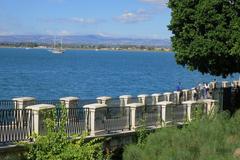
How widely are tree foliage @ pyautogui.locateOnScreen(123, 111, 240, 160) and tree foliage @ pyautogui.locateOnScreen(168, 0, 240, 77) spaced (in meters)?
6.01

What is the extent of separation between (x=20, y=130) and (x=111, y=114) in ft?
17.2

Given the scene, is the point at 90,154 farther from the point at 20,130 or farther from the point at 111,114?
the point at 111,114

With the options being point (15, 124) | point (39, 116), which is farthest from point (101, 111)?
point (15, 124)

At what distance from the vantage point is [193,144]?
20344mm

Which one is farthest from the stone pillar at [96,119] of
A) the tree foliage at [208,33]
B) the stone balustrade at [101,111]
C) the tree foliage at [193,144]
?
the tree foliage at [208,33]

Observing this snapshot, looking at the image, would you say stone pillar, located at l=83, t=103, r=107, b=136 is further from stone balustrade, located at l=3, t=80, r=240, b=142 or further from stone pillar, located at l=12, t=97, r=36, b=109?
stone pillar, located at l=12, t=97, r=36, b=109

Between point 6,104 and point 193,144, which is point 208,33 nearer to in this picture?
point 193,144

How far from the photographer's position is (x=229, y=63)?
101 feet

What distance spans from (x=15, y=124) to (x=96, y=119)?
150 inches

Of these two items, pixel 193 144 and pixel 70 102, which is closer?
pixel 193 144

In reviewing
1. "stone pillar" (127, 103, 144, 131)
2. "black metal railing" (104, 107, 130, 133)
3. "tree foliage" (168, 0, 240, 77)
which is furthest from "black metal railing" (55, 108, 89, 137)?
"tree foliage" (168, 0, 240, 77)

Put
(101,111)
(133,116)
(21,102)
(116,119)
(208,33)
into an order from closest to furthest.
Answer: (101,111) < (21,102) < (116,119) < (133,116) < (208,33)

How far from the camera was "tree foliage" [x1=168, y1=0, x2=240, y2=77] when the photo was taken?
1139 inches

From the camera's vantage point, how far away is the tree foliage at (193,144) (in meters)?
19.0
